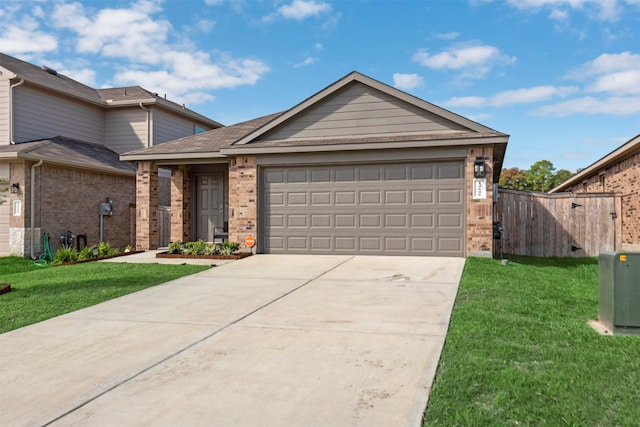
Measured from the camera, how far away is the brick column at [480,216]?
1077 centimetres

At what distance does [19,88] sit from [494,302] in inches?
696

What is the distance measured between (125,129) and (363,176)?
13037 mm

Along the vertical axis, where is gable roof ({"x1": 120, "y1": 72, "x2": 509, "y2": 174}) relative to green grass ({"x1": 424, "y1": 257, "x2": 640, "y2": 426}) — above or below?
above

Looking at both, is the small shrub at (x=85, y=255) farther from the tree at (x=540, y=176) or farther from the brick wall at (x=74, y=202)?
the tree at (x=540, y=176)

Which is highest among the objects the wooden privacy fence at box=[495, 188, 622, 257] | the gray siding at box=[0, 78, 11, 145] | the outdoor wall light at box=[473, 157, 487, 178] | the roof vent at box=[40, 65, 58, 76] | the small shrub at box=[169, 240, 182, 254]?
the roof vent at box=[40, 65, 58, 76]

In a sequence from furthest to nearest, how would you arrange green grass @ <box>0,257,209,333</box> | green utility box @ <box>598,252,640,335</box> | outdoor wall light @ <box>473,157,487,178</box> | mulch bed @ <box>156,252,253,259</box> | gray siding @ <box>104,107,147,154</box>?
gray siding @ <box>104,107,147,154</box> → mulch bed @ <box>156,252,253,259</box> → outdoor wall light @ <box>473,157,487,178</box> → green grass @ <box>0,257,209,333</box> → green utility box @ <box>598,252,640,335</box>

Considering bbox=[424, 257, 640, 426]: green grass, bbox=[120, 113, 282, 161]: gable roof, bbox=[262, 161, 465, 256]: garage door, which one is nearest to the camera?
bbox=[424, 257, 640, 426]: green grass

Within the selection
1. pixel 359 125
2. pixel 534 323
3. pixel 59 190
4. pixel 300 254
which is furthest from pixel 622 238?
pixel 59 190

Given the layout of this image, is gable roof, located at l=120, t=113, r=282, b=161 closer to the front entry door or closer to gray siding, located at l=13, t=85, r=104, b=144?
the front entry door

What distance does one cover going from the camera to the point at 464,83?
19219 mm

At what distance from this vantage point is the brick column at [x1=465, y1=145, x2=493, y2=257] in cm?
1077

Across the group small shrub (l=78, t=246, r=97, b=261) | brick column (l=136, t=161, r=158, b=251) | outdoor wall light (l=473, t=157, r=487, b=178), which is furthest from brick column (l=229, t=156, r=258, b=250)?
outdoor wall light (l=473, t=157, r=487, b=178)

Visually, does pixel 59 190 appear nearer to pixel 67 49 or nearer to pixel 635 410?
pixel 67 49

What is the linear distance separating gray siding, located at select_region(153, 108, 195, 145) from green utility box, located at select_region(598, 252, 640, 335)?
1835 centimetres
